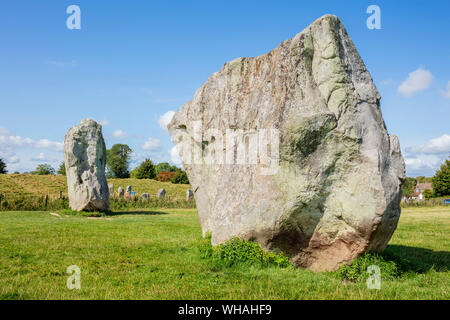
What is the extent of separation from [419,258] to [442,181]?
61.0 meters

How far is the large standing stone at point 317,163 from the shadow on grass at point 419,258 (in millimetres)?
940

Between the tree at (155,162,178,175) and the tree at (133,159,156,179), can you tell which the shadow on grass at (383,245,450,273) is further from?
the tree at (155,162,178,175)

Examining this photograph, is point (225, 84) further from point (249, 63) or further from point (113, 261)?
point (113, 261)

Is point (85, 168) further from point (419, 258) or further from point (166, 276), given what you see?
point (419, 258)

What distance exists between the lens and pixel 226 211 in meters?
8.62

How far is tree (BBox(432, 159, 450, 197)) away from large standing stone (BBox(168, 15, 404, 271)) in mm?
63201

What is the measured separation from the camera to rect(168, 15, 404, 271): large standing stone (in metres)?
7.39

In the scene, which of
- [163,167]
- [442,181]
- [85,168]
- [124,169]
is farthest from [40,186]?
[163,167]

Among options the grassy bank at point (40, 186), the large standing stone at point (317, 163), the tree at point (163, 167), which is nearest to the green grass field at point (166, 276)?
the large standing stone at point (317, 163)

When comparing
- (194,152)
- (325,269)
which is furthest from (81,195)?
(325,269)

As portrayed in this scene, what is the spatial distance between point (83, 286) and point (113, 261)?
2170 mm

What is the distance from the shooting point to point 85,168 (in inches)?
904

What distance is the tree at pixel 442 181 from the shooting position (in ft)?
202
